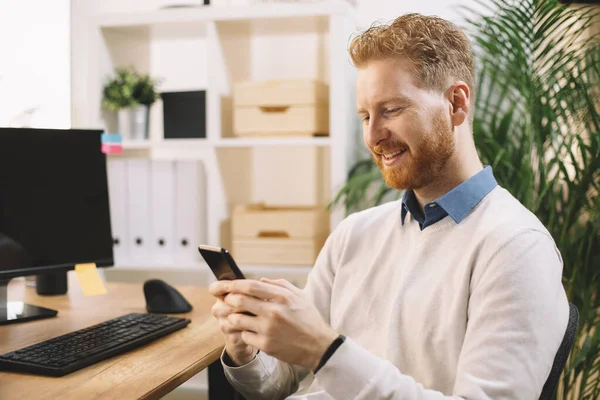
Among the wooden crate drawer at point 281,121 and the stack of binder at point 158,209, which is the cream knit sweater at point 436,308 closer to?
the wooden crate drawer at point 281,121

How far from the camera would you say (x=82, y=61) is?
2.97m

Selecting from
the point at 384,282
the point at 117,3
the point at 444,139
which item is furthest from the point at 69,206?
the point at 117,3


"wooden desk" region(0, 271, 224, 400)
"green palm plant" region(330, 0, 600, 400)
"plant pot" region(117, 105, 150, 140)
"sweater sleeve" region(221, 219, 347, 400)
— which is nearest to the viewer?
"wooden desk" region(0, 271, 224, 400)

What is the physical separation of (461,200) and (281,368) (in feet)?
1.76

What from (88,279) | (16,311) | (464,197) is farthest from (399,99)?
(16,311)

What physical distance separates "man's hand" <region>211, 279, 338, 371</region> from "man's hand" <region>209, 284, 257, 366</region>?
0.32 ft

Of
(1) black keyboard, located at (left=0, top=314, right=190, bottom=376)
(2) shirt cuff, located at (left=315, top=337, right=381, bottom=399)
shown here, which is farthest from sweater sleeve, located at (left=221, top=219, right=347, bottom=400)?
(2) shirt cuff, located at (left=315, top=337, right=381, bottom=399)

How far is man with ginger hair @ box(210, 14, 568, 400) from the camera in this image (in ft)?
3.60

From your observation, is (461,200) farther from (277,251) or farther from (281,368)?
(277,251)

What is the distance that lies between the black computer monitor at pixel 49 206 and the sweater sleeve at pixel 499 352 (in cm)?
92

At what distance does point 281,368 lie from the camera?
4.84 ft

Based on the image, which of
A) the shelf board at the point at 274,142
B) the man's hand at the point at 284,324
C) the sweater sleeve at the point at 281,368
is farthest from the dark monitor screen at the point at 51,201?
the shelf board at the point at 274,142

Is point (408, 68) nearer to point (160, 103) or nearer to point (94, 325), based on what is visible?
point (94, 325)

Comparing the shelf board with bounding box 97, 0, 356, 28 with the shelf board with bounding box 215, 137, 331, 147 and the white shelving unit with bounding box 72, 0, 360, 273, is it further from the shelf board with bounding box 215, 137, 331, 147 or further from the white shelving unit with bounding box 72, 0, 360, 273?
→ the shelf board with bounding box 215, 137, 331, 147
